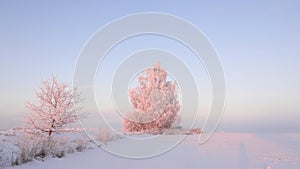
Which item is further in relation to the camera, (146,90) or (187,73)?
(146,90)

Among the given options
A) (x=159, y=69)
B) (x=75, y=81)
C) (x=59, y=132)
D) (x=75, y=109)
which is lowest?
(x=59, y=132)

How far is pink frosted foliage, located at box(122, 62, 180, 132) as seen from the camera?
2006 cm

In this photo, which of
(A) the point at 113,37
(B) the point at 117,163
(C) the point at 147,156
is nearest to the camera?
(B) the point at 117,163

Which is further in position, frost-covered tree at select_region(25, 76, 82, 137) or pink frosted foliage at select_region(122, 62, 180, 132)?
pink frosted foliage at select_region(122, 62, 180, 132)

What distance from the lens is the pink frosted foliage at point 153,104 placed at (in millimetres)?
20062

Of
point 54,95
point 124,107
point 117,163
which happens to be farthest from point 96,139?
point 124,107

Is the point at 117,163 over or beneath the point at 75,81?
beneath

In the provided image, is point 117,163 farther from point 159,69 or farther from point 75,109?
point 159,69

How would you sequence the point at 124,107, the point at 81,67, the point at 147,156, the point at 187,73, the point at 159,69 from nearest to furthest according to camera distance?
the point at 147,156, the point at 81,67, the point at 187,73, the point at 124,107, the point at 159,69

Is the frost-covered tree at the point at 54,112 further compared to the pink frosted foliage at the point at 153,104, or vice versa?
the pink frosted foliage at the point at 153,104

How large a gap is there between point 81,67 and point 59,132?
310 centimetres

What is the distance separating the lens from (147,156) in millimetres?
7445

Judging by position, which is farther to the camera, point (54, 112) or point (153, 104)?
point (153, 104)

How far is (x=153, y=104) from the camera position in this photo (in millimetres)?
20141
